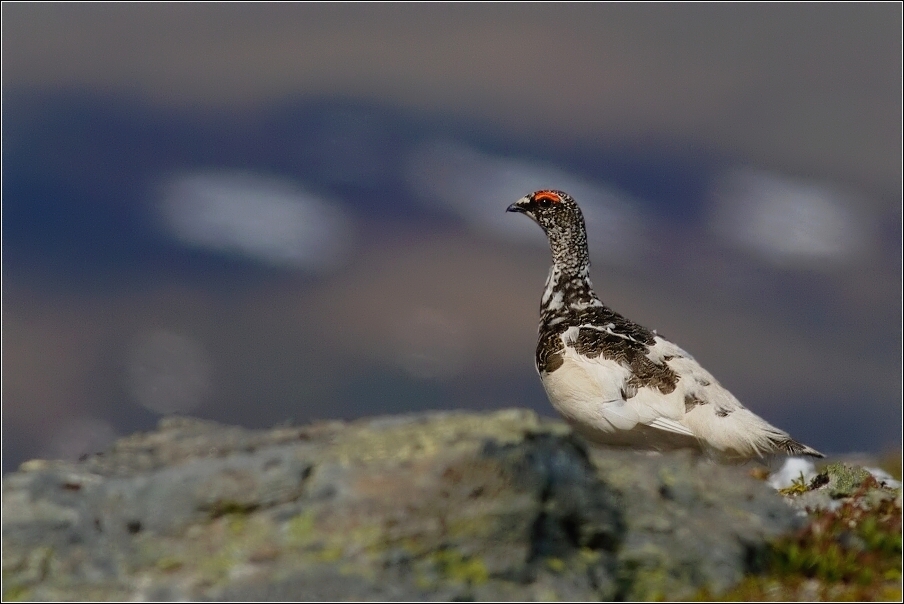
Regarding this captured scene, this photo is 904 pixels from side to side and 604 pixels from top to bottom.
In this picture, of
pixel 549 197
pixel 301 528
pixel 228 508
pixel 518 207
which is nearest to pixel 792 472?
pixel 549 197

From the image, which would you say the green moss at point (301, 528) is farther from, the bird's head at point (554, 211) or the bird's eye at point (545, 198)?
the bird's eye at point (545, 198)

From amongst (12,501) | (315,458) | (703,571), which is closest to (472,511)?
(315,458)

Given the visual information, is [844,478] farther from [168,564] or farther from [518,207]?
[168,564]

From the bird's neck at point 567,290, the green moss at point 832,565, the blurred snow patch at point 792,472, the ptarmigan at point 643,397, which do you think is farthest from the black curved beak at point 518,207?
the green moss at point 832,565

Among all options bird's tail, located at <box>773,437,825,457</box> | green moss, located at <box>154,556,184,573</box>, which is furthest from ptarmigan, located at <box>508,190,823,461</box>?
green moss, located at <box>154,556,184,573</box>

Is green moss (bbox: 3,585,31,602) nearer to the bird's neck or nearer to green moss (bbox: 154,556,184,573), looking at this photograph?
green moss (bbox: 154,556,184,573)
